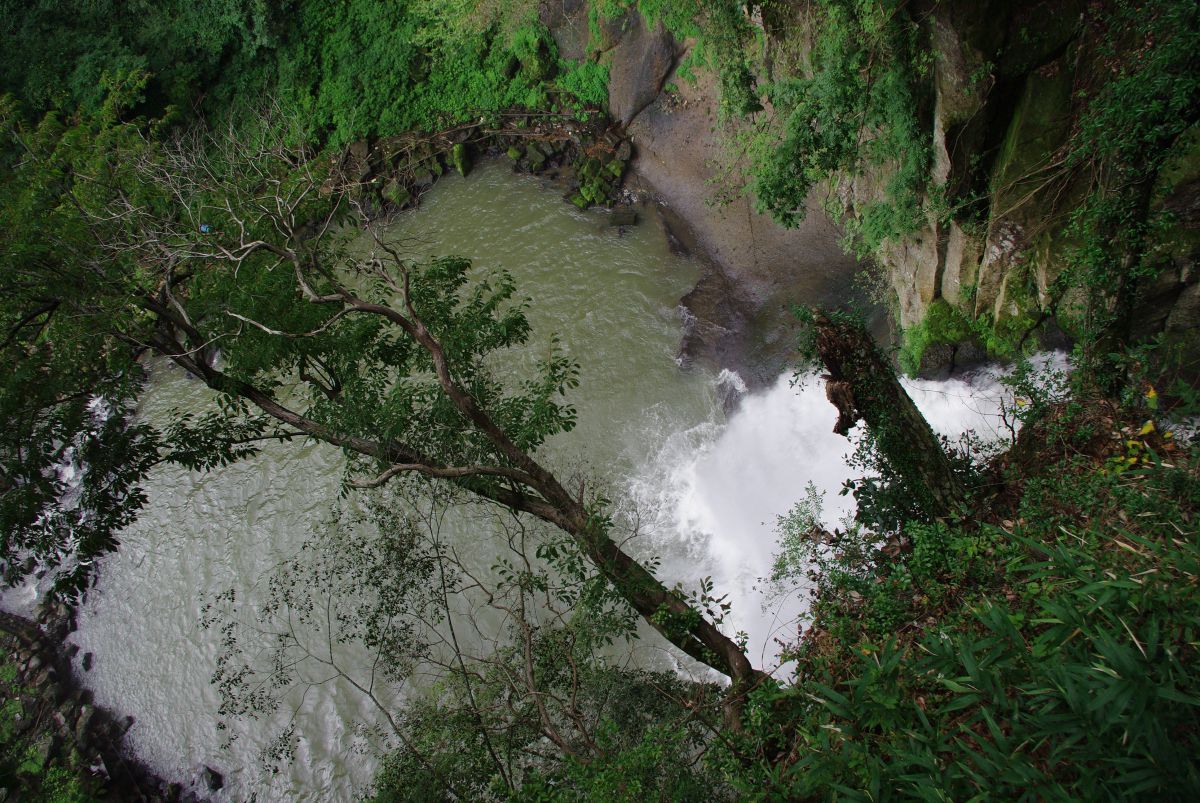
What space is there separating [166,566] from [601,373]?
7957 mm

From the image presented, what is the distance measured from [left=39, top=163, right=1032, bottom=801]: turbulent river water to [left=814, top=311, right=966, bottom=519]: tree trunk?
280 centimetres

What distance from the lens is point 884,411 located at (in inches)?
262

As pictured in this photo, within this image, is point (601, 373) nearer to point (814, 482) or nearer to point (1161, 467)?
point (814, 482)

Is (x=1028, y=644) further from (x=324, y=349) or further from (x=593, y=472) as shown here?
(x=593, y=472)

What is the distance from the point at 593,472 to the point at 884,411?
17.7 feet

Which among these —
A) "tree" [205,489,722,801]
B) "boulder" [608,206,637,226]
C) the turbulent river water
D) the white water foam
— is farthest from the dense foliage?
"tree" [205,489,722,801]

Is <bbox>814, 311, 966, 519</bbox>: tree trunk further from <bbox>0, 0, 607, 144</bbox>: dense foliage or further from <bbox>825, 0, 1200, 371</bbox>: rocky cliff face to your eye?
<bbox>0, 0, 607, 144</bbox>: dense foliage

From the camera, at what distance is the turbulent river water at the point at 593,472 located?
981 centimetres

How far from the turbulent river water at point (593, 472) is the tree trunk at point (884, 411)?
2.80 metres

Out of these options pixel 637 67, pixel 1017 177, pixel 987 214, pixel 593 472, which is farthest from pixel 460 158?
pixel 1017 177

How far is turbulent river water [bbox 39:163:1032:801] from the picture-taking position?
386 inches

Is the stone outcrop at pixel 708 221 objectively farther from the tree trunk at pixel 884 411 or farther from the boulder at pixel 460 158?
the tree trunk at pixel 884 411

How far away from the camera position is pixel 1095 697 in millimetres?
3469

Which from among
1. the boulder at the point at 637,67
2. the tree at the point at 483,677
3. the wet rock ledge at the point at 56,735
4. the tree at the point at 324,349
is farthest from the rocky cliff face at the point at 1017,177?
the wet rock ledge at the point at 56,735
